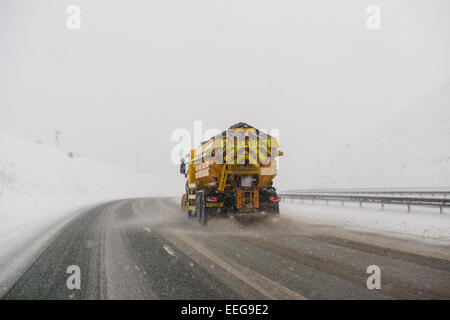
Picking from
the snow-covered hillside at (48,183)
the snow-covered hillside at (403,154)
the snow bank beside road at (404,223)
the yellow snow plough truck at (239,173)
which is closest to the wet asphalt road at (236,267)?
the snow bank beside road at (404,223)

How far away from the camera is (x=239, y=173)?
1116 cm

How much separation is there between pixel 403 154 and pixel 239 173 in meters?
27.5

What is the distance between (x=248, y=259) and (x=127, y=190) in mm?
60659

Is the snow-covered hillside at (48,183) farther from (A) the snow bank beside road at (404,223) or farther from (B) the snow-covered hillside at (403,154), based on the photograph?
(B) the snow-covered hillside at (403,154)

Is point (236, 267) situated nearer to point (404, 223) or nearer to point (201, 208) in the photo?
point (201, 208)

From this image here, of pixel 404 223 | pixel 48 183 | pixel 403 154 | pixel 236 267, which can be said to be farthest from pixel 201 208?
pixel 48 183

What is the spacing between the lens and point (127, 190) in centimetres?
6272

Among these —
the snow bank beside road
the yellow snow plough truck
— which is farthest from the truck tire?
the snow bank beside road

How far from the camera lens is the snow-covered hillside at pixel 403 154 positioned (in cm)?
2720

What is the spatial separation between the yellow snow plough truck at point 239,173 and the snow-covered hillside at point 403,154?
1991 centimetres

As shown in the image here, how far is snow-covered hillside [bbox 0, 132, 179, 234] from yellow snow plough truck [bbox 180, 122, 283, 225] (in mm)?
7353

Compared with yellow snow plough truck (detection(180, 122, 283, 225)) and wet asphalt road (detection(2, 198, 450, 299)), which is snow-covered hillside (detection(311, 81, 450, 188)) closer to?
yellow snow plough truck (detection(180, 122, 283, 225))
